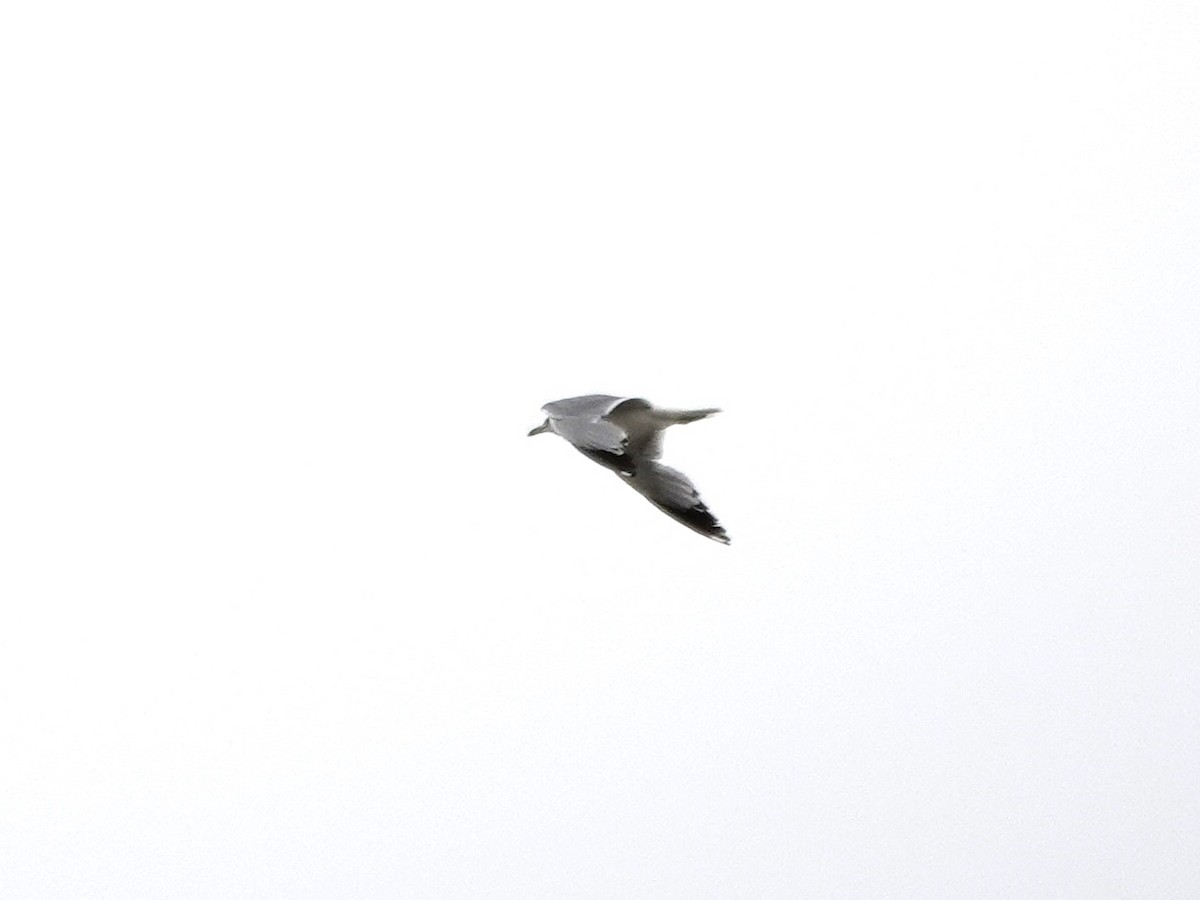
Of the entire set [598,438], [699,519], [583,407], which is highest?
[583,407]

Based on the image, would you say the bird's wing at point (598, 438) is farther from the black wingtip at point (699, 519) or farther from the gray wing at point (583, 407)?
the black wingtip at point (699, 519)

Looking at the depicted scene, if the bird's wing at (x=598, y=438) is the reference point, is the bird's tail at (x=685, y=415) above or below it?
above

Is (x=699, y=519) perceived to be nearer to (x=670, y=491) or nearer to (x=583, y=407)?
(x=670, y=491)

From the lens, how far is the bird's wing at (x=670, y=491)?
429 centimetres

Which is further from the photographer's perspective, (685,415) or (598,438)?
(685,415)

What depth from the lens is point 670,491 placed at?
14.1 feet

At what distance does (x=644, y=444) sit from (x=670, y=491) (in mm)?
101

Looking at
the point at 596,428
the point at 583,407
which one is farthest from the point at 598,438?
the point at 583,407

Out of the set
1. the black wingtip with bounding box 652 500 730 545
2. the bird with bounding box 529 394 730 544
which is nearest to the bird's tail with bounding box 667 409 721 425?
the bird with bounding box 529 394 730 544

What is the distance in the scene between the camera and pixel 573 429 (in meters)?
4.24

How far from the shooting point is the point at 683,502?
430cm

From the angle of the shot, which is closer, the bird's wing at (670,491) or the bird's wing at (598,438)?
the bird's wing at (598,438)

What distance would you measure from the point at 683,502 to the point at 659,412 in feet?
0.57

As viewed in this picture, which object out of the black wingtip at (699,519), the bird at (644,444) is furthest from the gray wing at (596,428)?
the black wingtip at (699,519)
